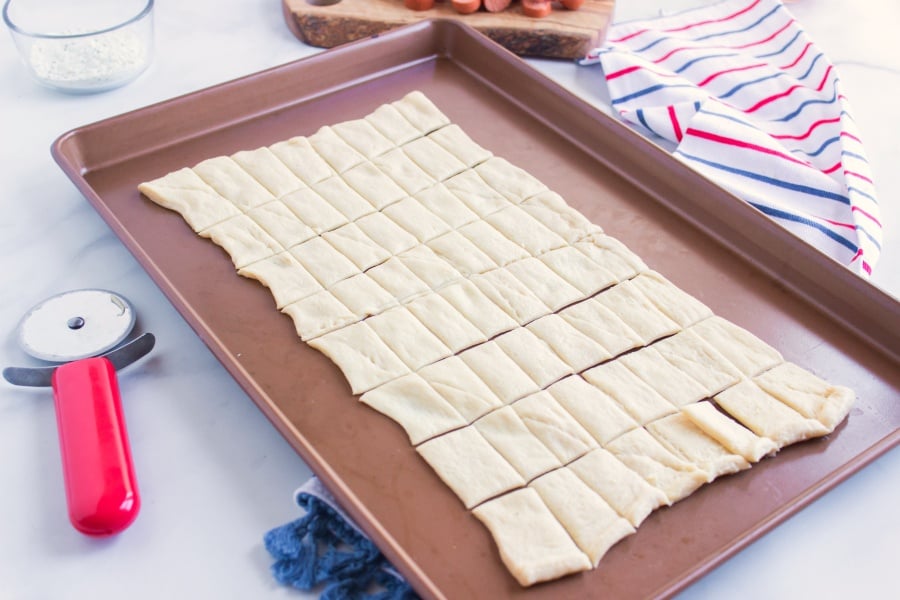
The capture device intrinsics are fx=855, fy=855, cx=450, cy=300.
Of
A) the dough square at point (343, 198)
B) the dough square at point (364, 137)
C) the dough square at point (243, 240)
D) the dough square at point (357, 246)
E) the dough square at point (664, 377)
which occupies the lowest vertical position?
the dough square at point (243, 240)

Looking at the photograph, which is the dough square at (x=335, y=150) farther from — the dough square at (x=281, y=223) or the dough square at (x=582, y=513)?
the dough square at (x=582, y=513)

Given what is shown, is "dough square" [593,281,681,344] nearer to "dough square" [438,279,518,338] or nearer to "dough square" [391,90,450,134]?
"dough square" [438,279,518,338]

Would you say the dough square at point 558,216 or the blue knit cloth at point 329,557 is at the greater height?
the dough square at point 558,216

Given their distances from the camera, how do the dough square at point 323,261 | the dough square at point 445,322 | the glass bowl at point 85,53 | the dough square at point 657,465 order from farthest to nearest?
the glass bowl at point 85,53 < the dough square at point 323,261 < the dough square at point 445,322 < the dough square at point 657,465

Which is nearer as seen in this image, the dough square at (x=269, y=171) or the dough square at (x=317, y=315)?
the dough square at (x=317, y=315)

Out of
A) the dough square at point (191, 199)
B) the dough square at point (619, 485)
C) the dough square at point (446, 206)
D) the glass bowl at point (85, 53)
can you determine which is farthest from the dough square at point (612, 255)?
the glass bowl at point (85, 53)

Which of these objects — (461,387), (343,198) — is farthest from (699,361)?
(343,198)
